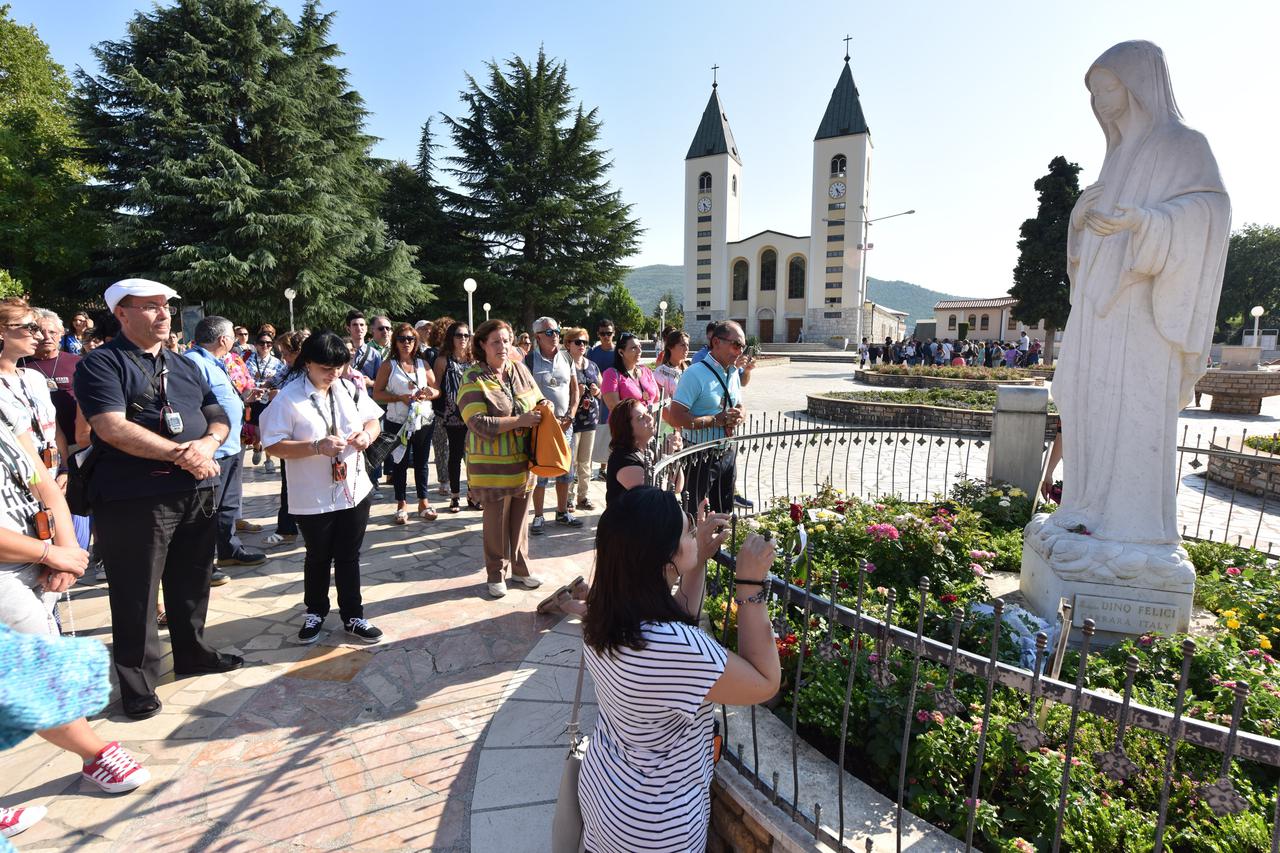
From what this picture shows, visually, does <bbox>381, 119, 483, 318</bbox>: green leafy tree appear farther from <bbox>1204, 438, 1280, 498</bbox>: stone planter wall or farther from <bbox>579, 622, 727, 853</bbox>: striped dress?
<bbox>579, 622, 727, 853</bbox>: striped dress

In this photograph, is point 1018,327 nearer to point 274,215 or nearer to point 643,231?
point 643,231

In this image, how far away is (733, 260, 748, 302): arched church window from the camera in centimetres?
5800

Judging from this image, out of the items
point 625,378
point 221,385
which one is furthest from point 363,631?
point 625,378

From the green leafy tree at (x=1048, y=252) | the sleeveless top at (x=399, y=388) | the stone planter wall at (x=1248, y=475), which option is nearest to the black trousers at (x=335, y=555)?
the sleeveless top at (x=399, y=388)

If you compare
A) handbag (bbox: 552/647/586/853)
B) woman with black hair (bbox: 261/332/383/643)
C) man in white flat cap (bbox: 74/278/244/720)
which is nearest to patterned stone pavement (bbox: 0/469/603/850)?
woman with black hair (bbox: 261/332/383/643)

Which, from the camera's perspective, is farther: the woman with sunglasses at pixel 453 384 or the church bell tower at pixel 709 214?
the church bell tower at pixel 709 214

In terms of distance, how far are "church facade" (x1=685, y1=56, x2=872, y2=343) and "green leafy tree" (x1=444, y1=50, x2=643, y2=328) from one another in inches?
851

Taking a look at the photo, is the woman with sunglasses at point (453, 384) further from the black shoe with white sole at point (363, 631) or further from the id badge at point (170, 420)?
the id badge at point (170, 420)

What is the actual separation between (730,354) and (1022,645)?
9.04ft

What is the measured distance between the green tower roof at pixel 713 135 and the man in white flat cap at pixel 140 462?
5575 cm

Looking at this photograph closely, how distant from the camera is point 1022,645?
332cm

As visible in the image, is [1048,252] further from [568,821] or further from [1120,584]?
[568,821]

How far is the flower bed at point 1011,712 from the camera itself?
2246 mm

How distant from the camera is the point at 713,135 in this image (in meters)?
54.0
